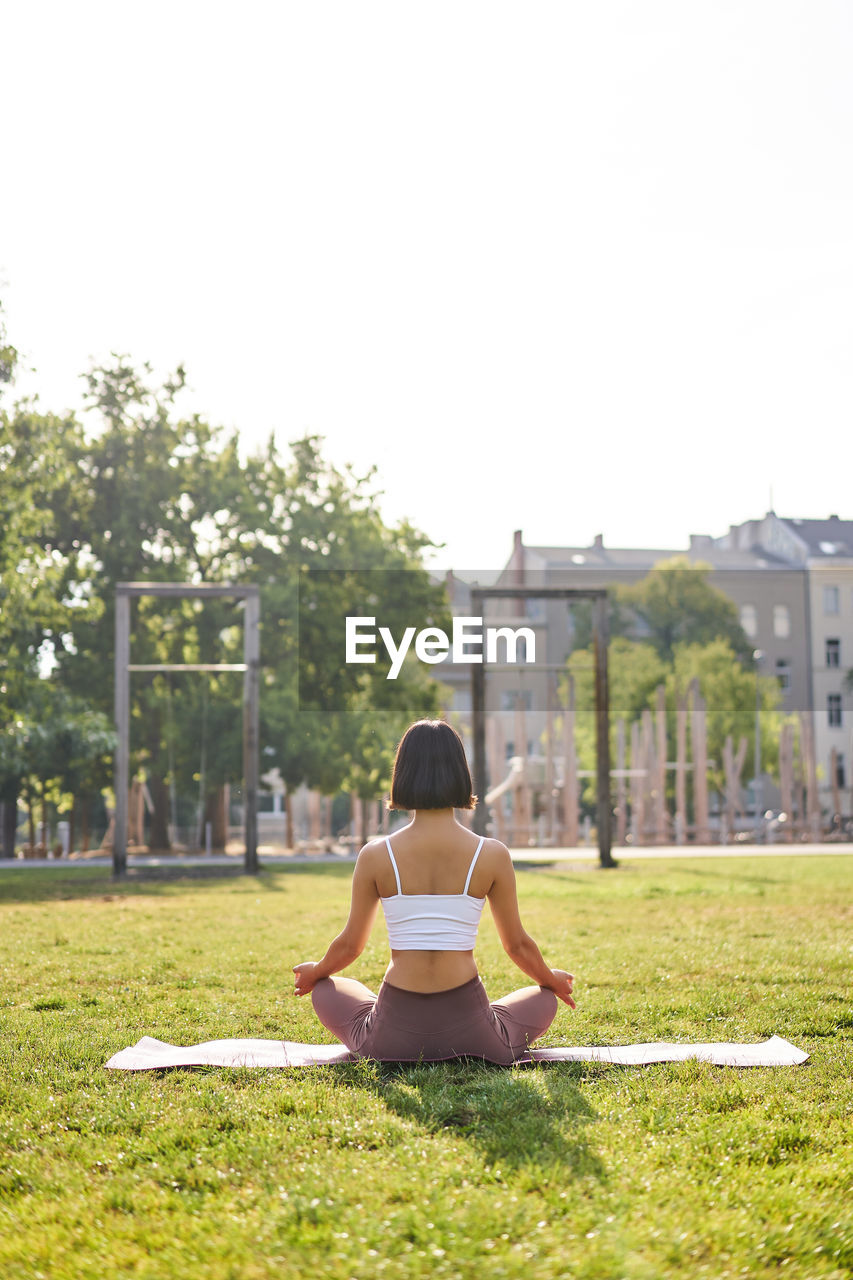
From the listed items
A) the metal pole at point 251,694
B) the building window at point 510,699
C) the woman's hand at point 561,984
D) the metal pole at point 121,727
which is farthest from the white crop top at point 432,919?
the building window at point 510,699

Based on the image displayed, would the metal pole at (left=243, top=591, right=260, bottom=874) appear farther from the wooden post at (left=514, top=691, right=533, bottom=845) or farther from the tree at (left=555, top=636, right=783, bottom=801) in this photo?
the tree at (left=555, top=636, right=783, bottom=801)

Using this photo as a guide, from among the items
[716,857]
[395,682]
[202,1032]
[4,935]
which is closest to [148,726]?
[395,682]

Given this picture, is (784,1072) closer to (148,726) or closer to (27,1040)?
(27,1040)

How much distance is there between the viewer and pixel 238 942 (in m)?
9.96

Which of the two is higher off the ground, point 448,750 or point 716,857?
point 448,750

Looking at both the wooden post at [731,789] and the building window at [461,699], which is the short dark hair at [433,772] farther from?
the building window at [461,699]

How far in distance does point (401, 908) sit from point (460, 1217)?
185 centimetres

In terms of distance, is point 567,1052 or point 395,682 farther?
point 395,682

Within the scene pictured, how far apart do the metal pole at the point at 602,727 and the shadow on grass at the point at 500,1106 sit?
14932mm

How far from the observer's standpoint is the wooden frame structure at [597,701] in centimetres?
1931

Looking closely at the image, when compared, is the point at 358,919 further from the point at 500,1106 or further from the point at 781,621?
the point at 781,621

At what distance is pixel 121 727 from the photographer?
17.8 meters

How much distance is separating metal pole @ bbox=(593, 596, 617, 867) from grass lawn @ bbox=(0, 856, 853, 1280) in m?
11.7

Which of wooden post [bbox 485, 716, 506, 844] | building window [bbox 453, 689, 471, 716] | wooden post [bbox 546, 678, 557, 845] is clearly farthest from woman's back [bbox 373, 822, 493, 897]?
building window [bbox 453, 689, 471, 716]
